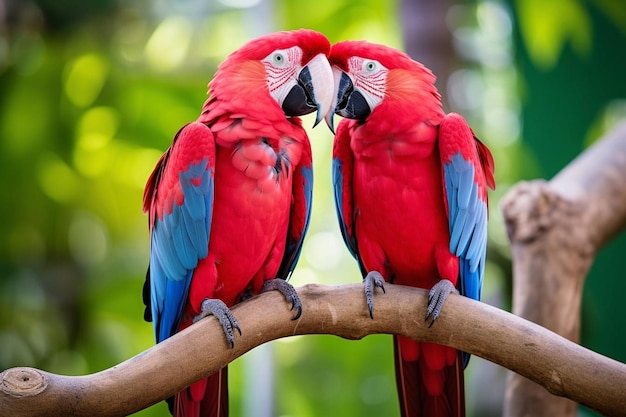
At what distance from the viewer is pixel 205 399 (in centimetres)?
168

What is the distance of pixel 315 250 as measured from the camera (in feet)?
13.1

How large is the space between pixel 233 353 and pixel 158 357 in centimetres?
17

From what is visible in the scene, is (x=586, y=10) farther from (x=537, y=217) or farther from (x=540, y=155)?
(x=537, y=217)

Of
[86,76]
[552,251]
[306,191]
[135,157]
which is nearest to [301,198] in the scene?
[306,191]

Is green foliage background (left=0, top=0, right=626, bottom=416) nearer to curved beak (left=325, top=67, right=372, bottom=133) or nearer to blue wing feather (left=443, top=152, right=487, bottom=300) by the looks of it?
blue wing feather (left=443, top=152, right=487, bottom=300)

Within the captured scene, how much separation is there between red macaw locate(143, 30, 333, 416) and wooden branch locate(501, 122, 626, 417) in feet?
2.63

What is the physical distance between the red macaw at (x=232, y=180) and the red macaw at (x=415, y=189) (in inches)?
4.2

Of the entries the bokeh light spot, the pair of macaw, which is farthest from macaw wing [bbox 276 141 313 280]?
the bokeh light spot

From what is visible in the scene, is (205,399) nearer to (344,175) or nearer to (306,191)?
(306,191)

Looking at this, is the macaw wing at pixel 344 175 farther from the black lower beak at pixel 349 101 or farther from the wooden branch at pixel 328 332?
the wooden branch at pixel 328 332

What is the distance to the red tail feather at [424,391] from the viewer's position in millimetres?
1764

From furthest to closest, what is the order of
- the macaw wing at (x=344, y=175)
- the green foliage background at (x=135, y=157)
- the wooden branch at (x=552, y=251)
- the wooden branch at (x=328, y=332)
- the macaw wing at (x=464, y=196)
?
the green foliage background at (x=135, y=157) → the wooden branch at (x=552, y=251) → the macaw wing at (x=344, y=175) → the macaw wing at (x=464, y=196) → the wooden branch at (x=328, y=332)

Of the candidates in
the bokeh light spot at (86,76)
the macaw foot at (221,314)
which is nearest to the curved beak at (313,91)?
the macaw foot at (221,314)

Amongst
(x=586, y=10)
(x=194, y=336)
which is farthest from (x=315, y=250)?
(x=194, y=336)
